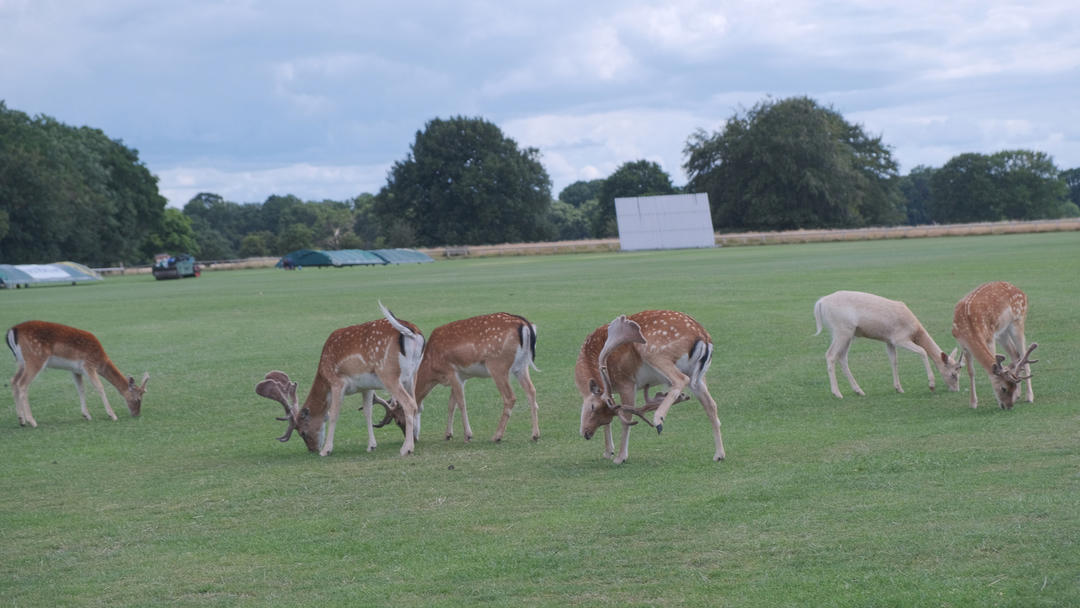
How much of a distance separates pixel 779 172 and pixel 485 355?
99159mm

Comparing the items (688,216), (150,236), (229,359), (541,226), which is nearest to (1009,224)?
(688,216)

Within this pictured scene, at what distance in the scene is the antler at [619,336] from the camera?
10055 mm

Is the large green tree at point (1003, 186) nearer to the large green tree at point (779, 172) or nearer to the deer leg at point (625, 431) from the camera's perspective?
the large green tree at point (779, 172)

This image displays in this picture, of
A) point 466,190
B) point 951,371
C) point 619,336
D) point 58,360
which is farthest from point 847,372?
point 466,190

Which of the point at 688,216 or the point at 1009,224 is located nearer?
the point at 1009,224

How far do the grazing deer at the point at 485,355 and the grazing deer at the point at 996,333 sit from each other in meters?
5.15

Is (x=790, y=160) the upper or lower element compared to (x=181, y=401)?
upper

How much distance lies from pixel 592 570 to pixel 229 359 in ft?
52.7

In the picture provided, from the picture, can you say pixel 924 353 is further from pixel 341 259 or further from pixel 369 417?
pixel 341 259

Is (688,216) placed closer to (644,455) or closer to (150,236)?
(150,236)

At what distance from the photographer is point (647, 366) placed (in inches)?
414

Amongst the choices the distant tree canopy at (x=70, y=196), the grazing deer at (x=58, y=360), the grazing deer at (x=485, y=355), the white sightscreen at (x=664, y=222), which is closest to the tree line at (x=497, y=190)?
the distant tree canopy at (x=70, y=196)

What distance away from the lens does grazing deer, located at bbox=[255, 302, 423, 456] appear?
38.8 ft

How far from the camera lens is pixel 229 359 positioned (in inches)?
852
